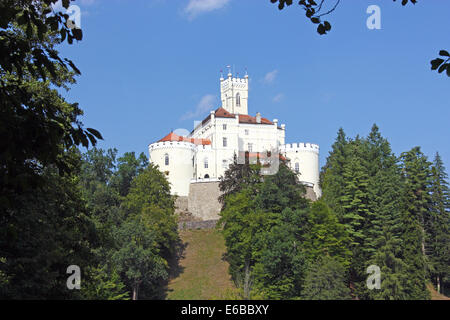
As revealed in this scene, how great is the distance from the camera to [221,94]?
7562 cm

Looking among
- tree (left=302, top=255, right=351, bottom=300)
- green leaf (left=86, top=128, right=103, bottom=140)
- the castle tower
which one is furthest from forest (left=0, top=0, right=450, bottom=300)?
green leaf (left=86, top=128, right=103, bottom=140)

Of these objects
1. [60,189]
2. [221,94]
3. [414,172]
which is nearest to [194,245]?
[414,172]

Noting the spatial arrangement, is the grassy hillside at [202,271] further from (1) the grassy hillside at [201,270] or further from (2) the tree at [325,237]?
(2) the tree at [325,237]

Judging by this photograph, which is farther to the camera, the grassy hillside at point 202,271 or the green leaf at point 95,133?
the grassy hillside at point 202,271

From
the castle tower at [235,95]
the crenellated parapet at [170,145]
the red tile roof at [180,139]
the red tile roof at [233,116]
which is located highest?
the castle tower at [235,95]

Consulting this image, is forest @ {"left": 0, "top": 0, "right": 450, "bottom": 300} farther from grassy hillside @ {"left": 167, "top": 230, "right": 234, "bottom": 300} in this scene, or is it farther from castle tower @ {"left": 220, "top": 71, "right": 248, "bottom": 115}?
castle tower @ {"left": 220, "top": 71, "right": 248, "bottom": 115}

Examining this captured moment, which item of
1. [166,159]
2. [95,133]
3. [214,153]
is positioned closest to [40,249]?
[95,133]

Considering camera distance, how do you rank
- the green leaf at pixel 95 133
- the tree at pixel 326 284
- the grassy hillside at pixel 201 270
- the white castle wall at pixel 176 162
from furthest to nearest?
the white castle wall at pixel 176 162 < the grassy hillside at pixel 201 270 < the tree at pixel 326 284 < the green leaf at pixel 95 133

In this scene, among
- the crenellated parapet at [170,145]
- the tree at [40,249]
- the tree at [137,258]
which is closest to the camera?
the tree at [40,249]

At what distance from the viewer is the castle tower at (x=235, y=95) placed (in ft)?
240

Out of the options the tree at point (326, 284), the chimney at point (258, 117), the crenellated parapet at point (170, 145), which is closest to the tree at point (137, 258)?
the tree at point (326, 284)

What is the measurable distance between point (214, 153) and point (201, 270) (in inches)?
757
